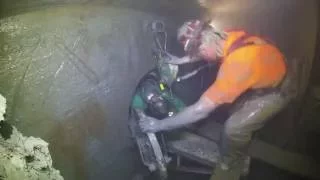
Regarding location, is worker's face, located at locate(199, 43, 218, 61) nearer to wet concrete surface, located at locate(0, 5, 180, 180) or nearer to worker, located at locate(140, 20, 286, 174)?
worker, located at locate(140, 20, 286, 174)

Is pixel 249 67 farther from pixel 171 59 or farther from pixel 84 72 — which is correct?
pixel 84 72

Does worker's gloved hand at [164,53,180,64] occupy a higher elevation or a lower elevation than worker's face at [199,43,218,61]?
lower

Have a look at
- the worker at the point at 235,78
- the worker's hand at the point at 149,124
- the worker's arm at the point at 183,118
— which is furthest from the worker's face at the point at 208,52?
the worker's hand at the point at 149,124

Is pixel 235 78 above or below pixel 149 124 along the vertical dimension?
above

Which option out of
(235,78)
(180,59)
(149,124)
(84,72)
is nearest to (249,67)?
(235,78)

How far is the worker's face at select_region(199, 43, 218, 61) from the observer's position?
3.75ft

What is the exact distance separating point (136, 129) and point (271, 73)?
42cm

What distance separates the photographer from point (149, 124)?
1259 mm

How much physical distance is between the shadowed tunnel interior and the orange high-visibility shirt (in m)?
0.11

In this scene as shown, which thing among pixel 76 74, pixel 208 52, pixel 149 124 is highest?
pixel 208 52

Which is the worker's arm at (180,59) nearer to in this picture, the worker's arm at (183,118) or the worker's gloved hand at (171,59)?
the worker's gloved hand at (171,59)

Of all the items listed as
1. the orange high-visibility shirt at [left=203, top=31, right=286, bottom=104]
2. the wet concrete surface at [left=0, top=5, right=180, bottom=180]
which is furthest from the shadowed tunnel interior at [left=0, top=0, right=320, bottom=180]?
the orange high-visibility shirt at [left=203, top=31, right=286, bottom=104]

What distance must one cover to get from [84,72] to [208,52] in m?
0.37

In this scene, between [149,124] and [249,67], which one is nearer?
[249,67]
